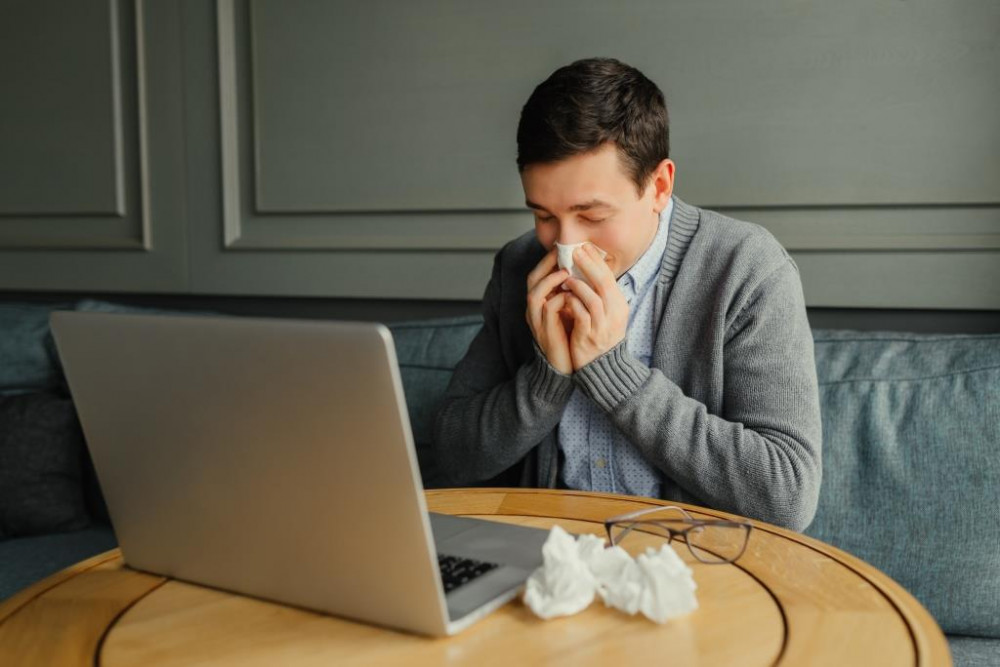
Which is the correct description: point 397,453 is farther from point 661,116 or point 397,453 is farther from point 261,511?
point 661,116

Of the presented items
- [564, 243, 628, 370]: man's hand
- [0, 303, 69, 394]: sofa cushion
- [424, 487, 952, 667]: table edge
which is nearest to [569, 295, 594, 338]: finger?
[564, 243, 628, 370]: man's hand

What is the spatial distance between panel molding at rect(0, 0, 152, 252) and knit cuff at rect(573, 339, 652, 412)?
1.50 metres

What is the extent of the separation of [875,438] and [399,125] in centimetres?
119

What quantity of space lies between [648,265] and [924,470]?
518 millimetres

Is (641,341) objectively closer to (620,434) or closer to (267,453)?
(620,434)

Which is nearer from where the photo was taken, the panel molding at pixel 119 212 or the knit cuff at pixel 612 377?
the knit cuff at pixel 612 377

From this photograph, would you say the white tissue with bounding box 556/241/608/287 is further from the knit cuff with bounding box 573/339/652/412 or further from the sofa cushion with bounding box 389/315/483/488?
the sofa cushion with bounding box 389/315/483/488

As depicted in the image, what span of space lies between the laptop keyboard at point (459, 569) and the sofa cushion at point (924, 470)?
31.4 inches

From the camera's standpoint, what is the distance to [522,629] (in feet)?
2.45

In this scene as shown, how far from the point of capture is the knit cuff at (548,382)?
4.25 ft

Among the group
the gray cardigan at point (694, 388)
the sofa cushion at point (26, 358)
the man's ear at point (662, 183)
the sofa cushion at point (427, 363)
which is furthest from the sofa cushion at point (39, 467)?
the man's ear at point (662, 183)

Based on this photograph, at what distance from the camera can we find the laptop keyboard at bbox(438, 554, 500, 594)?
0.82m

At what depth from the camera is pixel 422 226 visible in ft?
6.85

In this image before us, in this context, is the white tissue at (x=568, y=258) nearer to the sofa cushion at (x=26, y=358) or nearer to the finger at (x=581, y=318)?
the finger at (x=581, y=318)
